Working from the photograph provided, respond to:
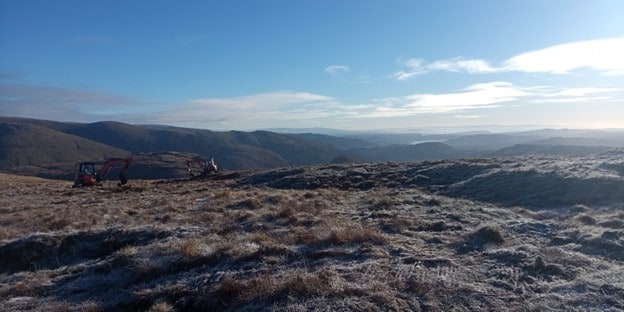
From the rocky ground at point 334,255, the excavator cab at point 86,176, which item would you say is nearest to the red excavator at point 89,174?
the excavator cab at point 86,176

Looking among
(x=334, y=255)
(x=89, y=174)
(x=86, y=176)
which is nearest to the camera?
(x=334, y=255)

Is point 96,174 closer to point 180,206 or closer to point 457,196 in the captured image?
point 180,206

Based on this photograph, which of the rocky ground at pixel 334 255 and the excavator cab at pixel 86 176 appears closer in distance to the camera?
the rocky ground at pixel 334 255

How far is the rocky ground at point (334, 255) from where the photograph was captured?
330 inches

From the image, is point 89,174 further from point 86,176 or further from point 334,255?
point 334,255

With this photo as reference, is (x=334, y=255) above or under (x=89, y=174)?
above

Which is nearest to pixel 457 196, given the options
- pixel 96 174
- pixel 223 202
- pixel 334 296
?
pixel 223 202

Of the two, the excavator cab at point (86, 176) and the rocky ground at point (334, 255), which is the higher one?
the rocky ground at point (334, 255)

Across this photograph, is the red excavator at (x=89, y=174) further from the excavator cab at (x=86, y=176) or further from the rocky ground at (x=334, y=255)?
the rocky ground at (x=334, y=255)

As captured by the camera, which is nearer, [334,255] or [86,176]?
[334,255]

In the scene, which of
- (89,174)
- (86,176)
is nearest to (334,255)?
(86,176)

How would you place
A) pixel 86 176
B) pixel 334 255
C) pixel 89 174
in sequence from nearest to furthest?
pixel 334 255 < pixel 86 176 < pixel 89 174

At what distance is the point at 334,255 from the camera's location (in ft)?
35.7

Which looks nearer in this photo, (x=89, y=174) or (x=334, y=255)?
(x=334, y=255)
